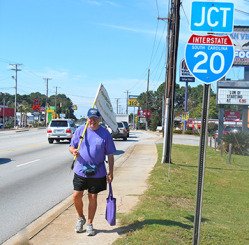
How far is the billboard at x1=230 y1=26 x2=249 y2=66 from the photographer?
120 feet

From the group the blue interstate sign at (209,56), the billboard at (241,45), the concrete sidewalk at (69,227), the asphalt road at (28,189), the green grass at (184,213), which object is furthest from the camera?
the billboard at (241,45)

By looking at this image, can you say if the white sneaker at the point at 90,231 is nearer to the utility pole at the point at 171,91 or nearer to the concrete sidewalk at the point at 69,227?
the concrete sidewalk at the point at 69,227

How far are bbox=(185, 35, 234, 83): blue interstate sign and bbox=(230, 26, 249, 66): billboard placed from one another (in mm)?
33804

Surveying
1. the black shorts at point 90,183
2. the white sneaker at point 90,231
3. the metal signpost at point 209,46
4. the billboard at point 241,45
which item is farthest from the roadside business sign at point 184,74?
the white sneaker at point 90,231

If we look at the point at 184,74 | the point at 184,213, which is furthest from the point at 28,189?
the point at 184,74

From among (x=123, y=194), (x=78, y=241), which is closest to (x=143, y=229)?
(x=78, y=241)

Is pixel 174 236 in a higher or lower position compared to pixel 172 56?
lower

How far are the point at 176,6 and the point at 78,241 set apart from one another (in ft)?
38.6

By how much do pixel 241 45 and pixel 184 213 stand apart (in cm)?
3345

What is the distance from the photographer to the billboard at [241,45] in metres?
36.6

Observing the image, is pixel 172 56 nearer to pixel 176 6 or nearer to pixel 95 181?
pixel 176 6

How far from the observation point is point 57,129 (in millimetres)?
27672

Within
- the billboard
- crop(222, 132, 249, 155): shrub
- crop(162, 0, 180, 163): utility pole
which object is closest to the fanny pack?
crop(162, 0, 180, 163): utility pole

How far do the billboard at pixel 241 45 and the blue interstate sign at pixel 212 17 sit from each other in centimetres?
3363
